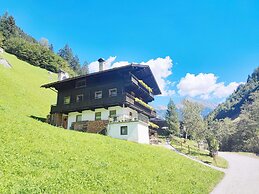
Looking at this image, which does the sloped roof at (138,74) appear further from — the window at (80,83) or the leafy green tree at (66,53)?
the leafy green tree at (66,53)

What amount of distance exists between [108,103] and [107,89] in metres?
2.74

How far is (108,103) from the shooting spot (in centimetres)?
3578

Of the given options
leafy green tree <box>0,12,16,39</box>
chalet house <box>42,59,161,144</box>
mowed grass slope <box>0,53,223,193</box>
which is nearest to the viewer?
mowed grass slope <box>0,53,223,193</box>

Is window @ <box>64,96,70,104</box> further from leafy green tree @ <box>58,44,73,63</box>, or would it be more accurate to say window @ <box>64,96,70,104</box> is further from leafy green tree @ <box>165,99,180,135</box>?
leafy green tree @ <box>58,44,73,63</box>

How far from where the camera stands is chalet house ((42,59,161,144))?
3406 centimetres

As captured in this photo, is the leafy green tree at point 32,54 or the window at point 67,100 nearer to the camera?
the window at point 67,100

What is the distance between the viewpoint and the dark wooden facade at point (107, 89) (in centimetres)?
3572

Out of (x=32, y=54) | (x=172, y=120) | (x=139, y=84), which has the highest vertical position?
(x=32, y=54)

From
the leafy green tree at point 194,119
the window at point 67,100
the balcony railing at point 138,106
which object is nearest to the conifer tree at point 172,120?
the leafy green tree at point 194,119

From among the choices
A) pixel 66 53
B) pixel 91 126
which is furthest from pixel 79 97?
pixel 66 53

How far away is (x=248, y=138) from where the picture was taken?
65625 millimetres

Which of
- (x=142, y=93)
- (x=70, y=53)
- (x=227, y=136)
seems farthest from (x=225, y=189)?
(x=70, y=53)

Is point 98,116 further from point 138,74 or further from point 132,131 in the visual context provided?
point 138,74

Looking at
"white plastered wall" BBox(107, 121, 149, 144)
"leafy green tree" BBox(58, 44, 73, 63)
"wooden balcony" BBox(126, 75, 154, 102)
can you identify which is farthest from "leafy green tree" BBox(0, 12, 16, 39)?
"white plastered wall" BBox(107, 121, 149, 144)
